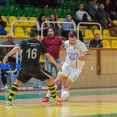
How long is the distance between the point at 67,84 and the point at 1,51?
5449 millimetres

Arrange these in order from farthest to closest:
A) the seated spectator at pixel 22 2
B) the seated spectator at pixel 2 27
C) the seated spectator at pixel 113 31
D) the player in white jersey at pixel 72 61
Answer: the seated spectator at pixel 113 31 → the seated spectator at pixel 22 2 → the seated spectator at pixel 2 27 → the player in white jersey at pixel 72 61

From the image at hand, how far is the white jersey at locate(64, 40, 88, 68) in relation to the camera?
43.2 ft

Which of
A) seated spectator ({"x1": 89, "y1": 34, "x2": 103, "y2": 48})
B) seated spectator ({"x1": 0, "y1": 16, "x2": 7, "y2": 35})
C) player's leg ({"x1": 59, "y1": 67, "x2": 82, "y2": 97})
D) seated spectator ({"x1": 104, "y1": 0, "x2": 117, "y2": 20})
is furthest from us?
seated spectator ({"x1": 104, "y1": 0, "x2": 117, "y2": 20})

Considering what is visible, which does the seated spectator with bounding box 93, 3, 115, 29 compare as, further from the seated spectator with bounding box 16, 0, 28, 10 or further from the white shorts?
the white shorts

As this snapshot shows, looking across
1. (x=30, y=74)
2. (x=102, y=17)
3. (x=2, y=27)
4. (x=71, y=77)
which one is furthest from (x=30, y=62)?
(x=102, y=17)

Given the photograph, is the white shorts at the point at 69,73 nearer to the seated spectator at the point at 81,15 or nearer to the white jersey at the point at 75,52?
the white jersey at the point at 75,52

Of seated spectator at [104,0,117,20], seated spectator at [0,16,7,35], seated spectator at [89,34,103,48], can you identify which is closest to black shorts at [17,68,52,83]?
seated spectator at [0,16,7,35]

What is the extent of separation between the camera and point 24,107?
11.5m

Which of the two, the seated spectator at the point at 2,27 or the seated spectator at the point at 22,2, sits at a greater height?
the seated spectator at the point at 22,2

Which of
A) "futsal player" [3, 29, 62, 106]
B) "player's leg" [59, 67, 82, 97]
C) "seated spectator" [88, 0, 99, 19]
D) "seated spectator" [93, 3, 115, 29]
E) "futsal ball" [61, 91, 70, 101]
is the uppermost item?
"seated spectator" [88, 0, 99, 19]

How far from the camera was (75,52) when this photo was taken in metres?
13.2

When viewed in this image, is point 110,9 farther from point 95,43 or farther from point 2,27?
point 2,27

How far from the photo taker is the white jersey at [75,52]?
13172 mm

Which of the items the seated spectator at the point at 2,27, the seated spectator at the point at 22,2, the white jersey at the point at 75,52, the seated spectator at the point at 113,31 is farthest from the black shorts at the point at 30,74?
the seated spectator at the point at 113,31
